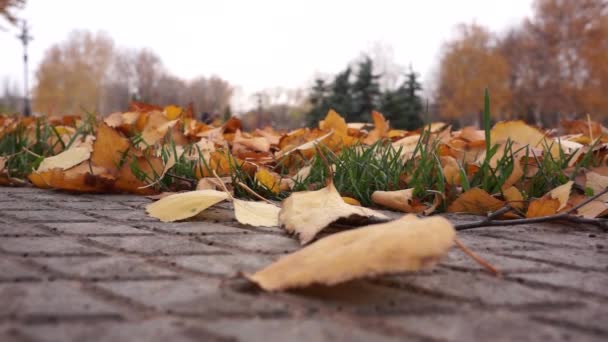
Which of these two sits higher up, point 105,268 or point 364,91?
point 364,91

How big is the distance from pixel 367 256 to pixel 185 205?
0.66m

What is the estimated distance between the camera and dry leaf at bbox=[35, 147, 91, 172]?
1701 millimetres

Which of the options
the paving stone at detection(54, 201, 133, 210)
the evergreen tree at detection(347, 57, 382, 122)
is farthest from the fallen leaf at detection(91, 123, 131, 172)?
the evergreen tree at detection(347, 57, 382, 122)

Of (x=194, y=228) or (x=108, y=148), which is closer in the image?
(x=194, y=228)

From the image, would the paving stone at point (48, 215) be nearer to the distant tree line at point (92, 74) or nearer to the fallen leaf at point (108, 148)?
the fallen leaf at point (108, 148)

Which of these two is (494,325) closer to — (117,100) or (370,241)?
(370,241)

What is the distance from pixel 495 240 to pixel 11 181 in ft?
5.52

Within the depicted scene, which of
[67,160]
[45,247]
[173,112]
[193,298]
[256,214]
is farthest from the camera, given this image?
[173,112]

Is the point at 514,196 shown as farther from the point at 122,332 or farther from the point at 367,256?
the point at 122,332

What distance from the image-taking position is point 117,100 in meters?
50.2

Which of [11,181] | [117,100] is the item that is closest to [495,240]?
[11,181]

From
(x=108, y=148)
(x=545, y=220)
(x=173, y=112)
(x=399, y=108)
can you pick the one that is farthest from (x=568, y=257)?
(x=399, y=108)

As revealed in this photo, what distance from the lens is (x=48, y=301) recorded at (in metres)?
0.67

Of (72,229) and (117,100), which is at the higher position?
(117,100)
